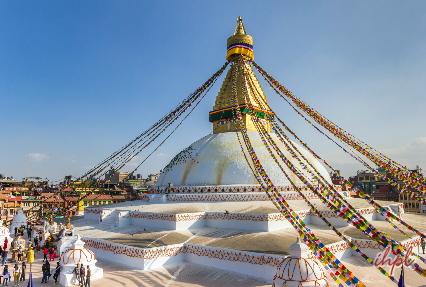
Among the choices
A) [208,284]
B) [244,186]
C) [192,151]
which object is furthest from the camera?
[192,151]

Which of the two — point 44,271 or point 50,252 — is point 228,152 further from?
point 44,271

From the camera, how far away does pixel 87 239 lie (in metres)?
9.77

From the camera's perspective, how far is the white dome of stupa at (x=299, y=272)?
5.11 meters

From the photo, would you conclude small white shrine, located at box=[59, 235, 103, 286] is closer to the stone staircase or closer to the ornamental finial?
the stone staircase

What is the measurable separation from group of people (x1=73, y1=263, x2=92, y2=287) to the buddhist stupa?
598 centimetres

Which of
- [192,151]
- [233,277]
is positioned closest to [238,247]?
[233,277]

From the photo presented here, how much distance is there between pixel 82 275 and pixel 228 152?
7798 mm

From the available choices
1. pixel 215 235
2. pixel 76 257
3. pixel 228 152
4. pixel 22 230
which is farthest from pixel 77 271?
pixel 22 230

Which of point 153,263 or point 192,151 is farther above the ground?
point 192,151

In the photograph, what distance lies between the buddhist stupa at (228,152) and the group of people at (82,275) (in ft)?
19.6

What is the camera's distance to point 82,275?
675 centimetres

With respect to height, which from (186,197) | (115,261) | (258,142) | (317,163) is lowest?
(115,261)

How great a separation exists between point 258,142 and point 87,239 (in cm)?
806

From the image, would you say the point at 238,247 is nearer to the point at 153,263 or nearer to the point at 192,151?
the point at 153,263
